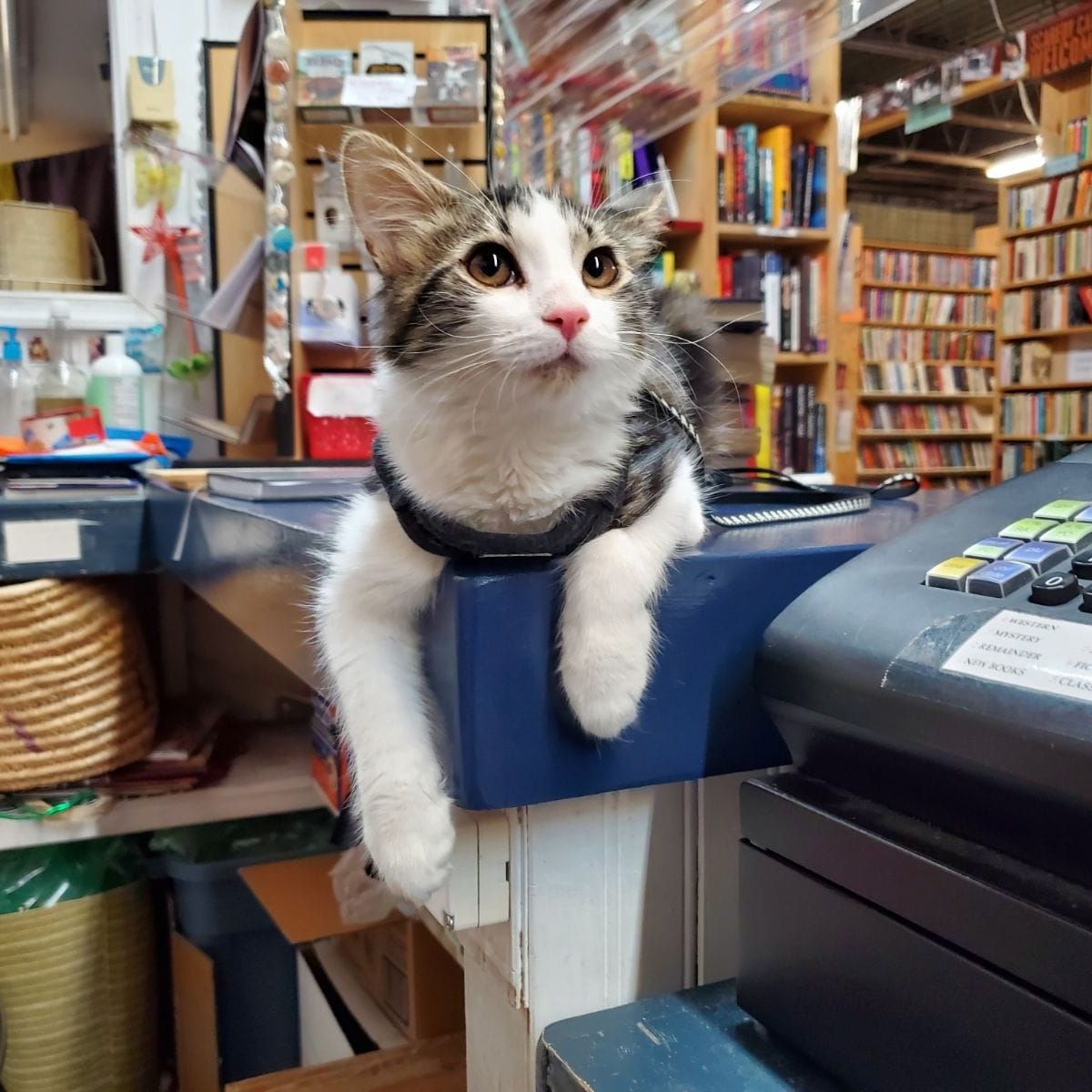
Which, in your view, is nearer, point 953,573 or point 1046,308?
point 953,573

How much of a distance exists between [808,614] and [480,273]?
32 centimetres

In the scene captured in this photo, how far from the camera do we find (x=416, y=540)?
0.54 m

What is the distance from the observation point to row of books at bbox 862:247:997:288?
21.2 feet

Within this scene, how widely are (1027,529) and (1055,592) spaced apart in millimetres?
111

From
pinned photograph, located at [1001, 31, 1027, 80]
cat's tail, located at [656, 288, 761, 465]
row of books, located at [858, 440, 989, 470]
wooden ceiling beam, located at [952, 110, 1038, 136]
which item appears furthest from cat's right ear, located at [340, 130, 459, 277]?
row of books, located at [858, 440, 989, 470]

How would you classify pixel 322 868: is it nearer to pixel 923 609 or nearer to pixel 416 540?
pixel 416 540

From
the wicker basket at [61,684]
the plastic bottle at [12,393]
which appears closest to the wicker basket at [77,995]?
the wicker basket at [61,684]

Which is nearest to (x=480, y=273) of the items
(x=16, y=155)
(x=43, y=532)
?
(x=43, y=532)

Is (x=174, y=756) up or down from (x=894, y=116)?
down

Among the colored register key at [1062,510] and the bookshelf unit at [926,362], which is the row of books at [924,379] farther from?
the colored register key at [1062,510]

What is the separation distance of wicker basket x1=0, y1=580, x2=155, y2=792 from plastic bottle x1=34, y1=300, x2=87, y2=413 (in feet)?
2.72

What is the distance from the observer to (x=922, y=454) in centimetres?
646

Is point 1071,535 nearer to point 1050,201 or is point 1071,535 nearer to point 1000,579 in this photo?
point 1000,579

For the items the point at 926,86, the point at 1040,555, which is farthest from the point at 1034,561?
the point at 926,86
